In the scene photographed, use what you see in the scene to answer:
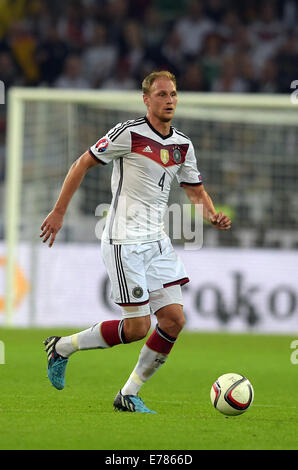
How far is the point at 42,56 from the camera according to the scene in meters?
17.4

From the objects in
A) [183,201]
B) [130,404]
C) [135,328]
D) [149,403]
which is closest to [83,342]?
[135,328]

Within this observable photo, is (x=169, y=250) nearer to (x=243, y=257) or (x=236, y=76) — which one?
(x=243, y=257)

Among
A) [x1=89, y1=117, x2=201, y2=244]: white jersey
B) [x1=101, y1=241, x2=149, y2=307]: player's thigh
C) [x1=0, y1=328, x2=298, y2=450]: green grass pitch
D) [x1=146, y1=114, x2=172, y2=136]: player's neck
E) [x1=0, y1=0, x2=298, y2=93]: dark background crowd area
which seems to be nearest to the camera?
[x1=0, y1=328, x2=298, y2=450]: green grass pitch

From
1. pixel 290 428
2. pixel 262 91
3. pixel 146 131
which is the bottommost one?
pixel 290 428

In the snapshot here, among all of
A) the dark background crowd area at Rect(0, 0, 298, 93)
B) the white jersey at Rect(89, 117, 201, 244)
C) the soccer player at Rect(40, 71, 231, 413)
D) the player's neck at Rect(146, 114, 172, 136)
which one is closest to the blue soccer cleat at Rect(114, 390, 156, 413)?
the soccer player at Rect(40, 71, 231, 413)

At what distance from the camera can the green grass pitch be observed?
496cm

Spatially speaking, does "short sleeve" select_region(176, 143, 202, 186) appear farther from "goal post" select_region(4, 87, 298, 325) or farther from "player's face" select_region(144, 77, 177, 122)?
"goal post" select_region(4, 87, 298, 325)

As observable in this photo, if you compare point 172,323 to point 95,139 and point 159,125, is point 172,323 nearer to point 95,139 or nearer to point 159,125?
point 159,125

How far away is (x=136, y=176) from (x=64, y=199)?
1.78ft

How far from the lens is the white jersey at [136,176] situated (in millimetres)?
6516

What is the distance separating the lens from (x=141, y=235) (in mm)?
6562

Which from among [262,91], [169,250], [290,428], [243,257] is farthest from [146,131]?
[262,91]

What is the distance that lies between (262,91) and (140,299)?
11.4 metres

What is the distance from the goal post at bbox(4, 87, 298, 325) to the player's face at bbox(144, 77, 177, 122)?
7.25 m
